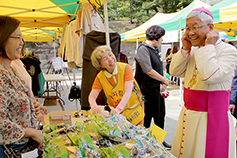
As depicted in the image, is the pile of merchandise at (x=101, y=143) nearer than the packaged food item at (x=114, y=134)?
Yes

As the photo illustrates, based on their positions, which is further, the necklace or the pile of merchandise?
the necklace

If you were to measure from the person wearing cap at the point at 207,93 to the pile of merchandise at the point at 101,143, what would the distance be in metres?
0.42

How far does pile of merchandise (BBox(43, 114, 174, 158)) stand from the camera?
0.86 metres

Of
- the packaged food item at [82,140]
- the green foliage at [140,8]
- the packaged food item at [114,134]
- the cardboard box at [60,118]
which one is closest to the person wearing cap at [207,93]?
the packaged food item at [114,134]

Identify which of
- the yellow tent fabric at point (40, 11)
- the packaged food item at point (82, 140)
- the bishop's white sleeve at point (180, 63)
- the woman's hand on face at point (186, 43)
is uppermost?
the yellow tent fabric at point (40, 11)

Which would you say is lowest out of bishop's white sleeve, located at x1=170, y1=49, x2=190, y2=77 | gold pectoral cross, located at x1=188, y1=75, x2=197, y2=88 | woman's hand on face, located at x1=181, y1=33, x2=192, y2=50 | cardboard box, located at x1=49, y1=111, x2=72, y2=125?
cardboard box, located at x1=49, y1=111, x2=72, y2=125

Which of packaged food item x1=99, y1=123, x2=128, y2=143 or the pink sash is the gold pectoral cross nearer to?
the pink sash

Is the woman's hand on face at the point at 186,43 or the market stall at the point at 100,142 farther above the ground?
the woman's hand on face at the point at 186,43

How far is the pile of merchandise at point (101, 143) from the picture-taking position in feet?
2.83

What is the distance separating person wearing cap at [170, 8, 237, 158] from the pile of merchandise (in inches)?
16.5

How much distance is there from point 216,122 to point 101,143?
806mm

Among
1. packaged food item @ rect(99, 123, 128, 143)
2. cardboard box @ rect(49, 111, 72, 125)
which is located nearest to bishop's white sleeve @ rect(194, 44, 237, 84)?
packaged food item @ rect(99, 123, 128, 143)

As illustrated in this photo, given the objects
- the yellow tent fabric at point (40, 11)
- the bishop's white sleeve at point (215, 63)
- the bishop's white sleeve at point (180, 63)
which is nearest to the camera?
the bishop's white sleeve at point (215, 63)

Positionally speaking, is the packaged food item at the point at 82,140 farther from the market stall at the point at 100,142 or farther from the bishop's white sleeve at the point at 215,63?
the bishop's white sleeve at the point at 215,63
